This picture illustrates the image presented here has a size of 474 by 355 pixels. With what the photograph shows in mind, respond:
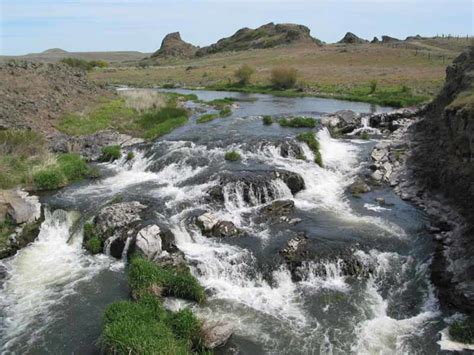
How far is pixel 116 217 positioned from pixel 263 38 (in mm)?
148629

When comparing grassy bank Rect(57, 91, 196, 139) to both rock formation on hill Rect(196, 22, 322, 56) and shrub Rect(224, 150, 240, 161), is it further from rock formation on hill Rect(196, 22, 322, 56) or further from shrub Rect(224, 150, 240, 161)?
rock formation on hill Rect(196, 22, 322, 56)

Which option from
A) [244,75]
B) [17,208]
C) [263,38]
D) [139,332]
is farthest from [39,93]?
[263,38]

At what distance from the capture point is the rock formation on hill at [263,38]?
148375 mm

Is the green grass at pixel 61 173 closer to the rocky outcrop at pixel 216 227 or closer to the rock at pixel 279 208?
the rocky outcrop at pixel 216 227

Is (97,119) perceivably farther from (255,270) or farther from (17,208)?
(255,270)

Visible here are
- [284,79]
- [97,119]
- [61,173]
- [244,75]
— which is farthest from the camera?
[244,75]

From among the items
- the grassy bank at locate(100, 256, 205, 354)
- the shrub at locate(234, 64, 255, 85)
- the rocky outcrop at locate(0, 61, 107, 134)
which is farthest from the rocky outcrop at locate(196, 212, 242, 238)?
the shrub at locate(234, 64, 255, 85)

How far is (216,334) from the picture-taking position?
13.2 m

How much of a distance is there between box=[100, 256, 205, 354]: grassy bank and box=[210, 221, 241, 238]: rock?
128 inches

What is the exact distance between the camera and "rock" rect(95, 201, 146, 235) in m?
19.8

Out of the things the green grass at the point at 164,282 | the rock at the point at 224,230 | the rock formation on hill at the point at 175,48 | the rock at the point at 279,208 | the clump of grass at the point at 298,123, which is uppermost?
the rock formation on hill at the point at 175,48

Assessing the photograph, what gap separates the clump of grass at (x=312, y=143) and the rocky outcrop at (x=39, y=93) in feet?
65.2

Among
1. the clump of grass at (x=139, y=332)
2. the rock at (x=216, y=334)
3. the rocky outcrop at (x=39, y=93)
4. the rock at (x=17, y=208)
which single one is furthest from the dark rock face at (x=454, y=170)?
the rocky outcrop at (x=39, y=93)

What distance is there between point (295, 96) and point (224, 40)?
12791 cm
